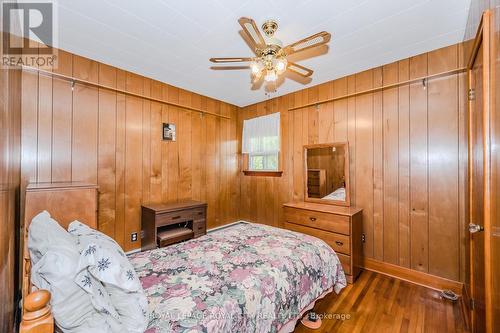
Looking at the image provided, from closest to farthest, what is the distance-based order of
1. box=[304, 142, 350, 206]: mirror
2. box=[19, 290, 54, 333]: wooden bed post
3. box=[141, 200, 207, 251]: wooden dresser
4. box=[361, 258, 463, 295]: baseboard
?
1. box=[19, 290, 54, 333]: wooden bed post
2. box=[361, 258, 463, 295]: baseboard
3. box=[141, 200, 207, 251]: wooden dresser
4. box=[304, 142, 350, 206]: mirror

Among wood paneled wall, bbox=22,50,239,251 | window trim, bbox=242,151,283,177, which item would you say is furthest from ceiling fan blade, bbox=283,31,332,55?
wood paneled wall, bbox=22,50,239,251

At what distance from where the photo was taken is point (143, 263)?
63.6 inches

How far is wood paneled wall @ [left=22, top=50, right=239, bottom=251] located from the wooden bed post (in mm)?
2245

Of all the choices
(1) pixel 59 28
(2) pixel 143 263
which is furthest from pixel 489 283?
(1) pixel 59 28

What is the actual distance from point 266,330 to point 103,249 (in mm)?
1051

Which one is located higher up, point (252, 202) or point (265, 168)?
point (265, 168)

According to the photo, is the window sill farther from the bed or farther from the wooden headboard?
the wooden headboard

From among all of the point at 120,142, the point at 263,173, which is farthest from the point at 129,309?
the point at 263,173

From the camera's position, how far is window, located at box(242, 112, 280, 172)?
3.89 meters

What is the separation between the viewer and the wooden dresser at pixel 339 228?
2475 mm

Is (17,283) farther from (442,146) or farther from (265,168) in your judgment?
(442,146)

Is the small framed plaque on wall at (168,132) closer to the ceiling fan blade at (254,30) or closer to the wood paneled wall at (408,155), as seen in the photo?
the ceiling fan blade at (254,30)

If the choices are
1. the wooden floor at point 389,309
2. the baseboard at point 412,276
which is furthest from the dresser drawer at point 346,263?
the baseboard at point 412,276

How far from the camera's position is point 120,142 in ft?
9.46
